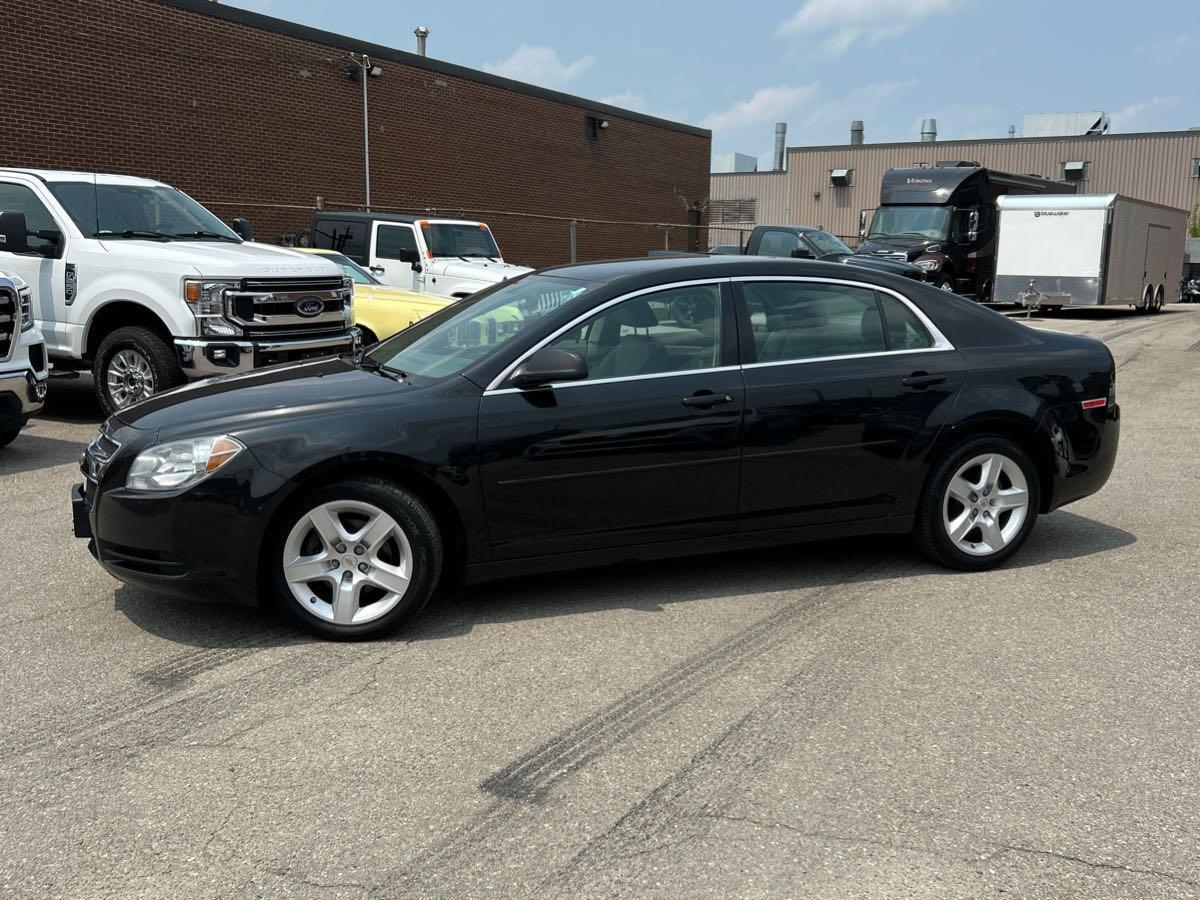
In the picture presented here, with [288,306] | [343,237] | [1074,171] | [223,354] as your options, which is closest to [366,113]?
[343,237]

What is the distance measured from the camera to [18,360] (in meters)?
7.96

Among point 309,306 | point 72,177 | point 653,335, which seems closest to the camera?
point 653,335

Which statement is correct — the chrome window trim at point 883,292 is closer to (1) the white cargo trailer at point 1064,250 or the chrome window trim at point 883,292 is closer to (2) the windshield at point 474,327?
(2) the windshield at point 474,327

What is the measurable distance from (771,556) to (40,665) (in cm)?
340

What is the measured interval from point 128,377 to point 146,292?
29.2 inches

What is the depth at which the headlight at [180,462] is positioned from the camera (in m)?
4.40

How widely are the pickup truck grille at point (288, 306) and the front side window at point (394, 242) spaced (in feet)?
17.4

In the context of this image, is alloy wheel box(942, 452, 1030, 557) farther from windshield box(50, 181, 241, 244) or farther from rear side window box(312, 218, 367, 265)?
rear side window box(312, 218, 367, 265)

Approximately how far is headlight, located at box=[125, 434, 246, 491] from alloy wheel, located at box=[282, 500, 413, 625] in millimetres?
399

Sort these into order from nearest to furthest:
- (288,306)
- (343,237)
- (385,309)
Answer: (288,306) → (385,309) → (343,237)

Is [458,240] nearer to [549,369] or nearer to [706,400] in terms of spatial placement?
[706,400]

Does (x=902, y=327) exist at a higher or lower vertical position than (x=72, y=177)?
lower

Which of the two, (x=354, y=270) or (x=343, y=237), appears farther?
(x=343, y=237)

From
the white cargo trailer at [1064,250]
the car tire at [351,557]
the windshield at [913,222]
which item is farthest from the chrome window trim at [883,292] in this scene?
the white cargo trailer at [1064,250]
